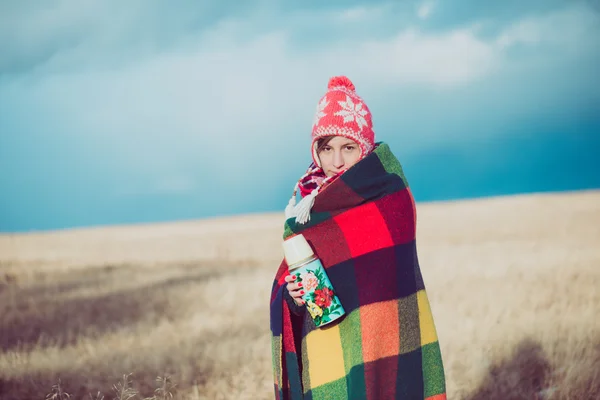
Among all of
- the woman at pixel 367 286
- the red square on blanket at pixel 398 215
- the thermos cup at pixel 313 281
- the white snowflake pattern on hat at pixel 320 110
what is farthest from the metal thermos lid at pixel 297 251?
the white snowflake pattern on hat at pixel 320 110

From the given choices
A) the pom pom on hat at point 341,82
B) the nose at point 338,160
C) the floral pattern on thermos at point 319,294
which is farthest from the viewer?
the pom pom on hat at point 341,82

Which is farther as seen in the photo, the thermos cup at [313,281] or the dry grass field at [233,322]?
the dry grass field at [233,322]

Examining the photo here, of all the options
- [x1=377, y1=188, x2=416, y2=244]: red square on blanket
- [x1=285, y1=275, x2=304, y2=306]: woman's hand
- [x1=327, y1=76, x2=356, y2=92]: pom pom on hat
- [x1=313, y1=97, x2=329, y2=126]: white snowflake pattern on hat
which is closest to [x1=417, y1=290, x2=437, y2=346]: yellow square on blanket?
[x1=377, y1=188, x2=416, y2=244]: red square on blanket

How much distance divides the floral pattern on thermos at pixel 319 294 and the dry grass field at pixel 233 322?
5.83 ft

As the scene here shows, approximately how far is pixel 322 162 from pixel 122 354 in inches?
163

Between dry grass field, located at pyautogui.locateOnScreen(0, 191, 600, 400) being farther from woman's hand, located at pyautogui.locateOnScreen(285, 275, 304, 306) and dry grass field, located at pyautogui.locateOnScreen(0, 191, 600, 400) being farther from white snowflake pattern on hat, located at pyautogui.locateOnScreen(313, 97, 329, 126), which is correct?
white snowflake pattern on hat, located at pyautogui.locateOnScreen(313, 97, 329, 126)

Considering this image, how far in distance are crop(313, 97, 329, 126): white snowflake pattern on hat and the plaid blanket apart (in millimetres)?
355

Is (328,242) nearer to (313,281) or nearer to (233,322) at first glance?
(313,281)

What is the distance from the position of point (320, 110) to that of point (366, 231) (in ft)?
2.25

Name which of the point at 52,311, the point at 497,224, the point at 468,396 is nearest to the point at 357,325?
the point at 468,396

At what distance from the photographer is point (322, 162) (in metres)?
2.95

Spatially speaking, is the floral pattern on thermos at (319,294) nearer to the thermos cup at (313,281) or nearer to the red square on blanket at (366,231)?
the thermos cup at (313,281)

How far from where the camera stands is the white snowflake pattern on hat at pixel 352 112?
112 inches

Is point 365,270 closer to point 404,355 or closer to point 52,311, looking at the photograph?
point 404,355
